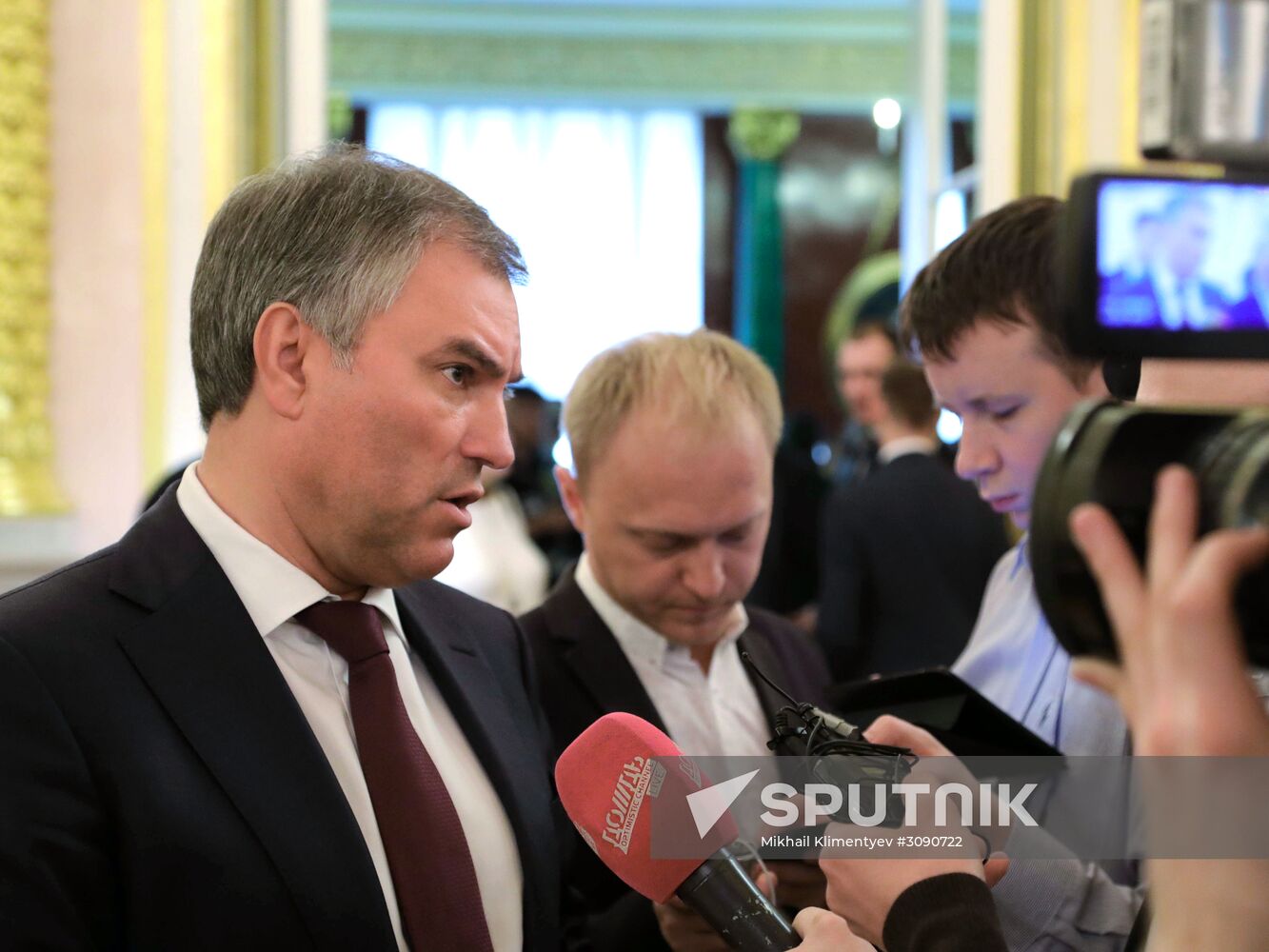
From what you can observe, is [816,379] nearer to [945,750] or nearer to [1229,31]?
[945,750]

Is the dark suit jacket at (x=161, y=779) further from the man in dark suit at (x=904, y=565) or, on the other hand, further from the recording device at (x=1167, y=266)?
the man in dark suit at (x=904, y=565)

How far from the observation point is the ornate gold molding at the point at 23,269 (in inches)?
168

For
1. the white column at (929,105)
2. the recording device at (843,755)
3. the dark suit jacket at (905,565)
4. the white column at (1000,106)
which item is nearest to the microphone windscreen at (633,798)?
the recording device at (843,755)

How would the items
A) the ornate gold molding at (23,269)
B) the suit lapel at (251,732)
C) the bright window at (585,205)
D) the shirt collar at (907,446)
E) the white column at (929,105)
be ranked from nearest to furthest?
1. the suit lapel at (251,732)
2. the shirt collar at (907,446)
3. the ornate gold molding at (23,269)
4. the white column at (929,105)
5. the bright window at (585,205)

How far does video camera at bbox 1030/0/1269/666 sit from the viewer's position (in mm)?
845

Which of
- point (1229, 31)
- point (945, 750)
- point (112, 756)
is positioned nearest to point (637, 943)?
point (945, 750)

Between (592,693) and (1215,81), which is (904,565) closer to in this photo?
(592,693)

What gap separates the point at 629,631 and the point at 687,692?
0.13 metres

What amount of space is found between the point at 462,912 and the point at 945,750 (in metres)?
0.58

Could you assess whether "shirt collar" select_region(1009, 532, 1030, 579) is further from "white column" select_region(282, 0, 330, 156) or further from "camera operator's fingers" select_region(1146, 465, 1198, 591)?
"white column" select_region(282, 0, 330, 156)

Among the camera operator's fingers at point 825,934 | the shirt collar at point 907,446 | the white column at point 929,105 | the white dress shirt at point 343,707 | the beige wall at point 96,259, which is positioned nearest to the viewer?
the camera operator's fingers at point 825,934

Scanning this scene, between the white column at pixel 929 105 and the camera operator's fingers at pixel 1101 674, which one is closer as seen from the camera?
the camera operator's fingers at pixel 1101 674

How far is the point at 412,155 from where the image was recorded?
10281 mm

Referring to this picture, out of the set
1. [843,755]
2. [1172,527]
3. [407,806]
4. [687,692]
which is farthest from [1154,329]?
[687,692]
